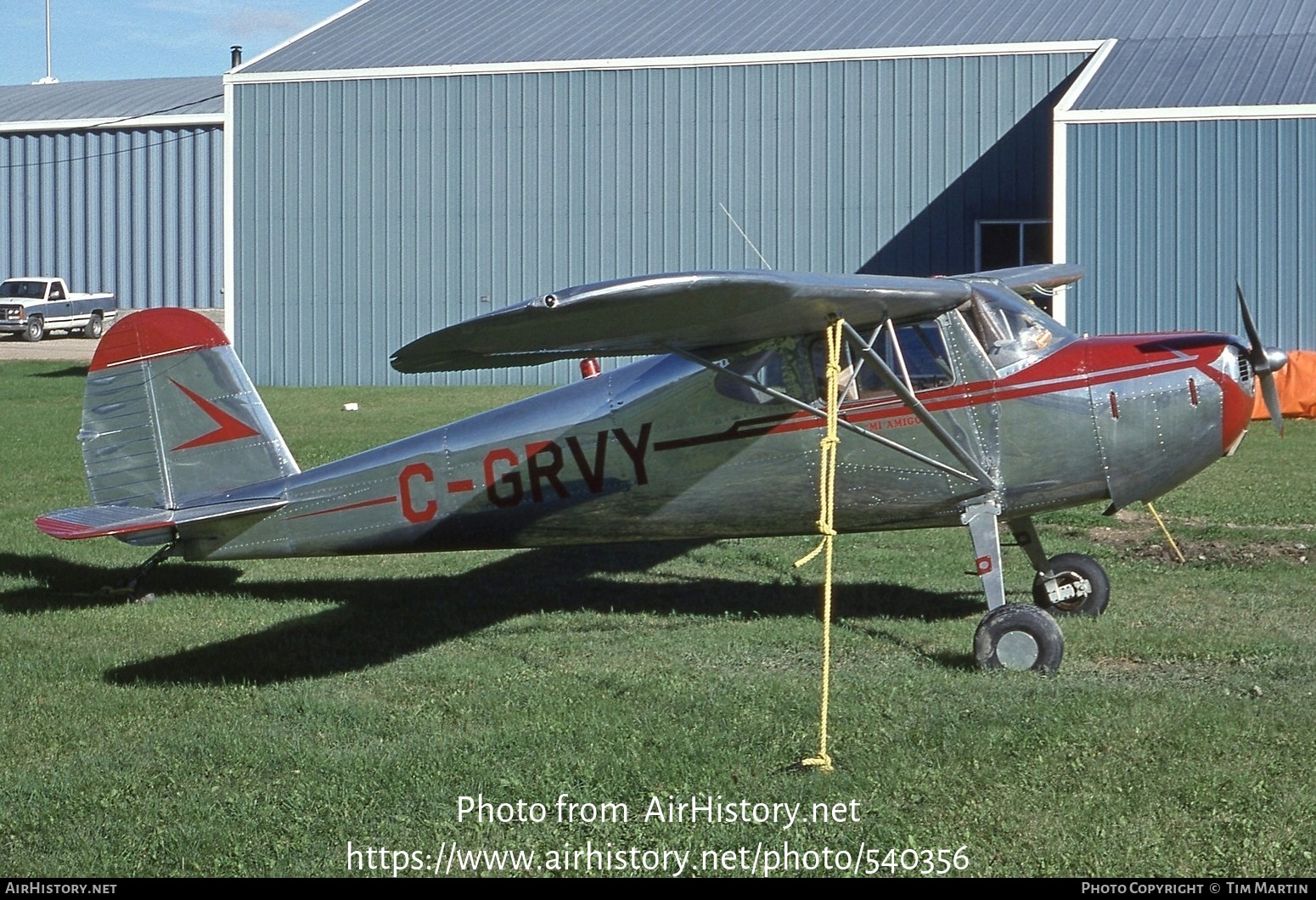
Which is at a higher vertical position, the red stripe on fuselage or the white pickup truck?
the white pickup truck

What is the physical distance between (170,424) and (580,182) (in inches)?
777

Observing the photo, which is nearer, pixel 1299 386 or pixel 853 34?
pixel 1299 386

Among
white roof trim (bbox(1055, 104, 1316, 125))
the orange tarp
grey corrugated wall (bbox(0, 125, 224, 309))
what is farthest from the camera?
grey corrugated wall (bbox(0, 125, 224, 309))

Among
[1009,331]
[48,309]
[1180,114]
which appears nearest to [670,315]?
[1009,331]

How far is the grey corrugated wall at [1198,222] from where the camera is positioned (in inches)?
880

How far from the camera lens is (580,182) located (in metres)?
28.6

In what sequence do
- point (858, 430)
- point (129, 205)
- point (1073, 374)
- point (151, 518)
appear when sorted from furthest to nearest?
point (129, 205), point (151, 518), point (858, 430), point (1073, 374)

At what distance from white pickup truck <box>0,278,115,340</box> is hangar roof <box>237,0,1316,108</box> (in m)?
15.3

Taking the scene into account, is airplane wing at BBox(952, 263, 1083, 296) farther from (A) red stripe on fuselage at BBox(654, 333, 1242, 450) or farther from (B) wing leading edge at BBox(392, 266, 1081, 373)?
(A) red stripe on fuselage at BBox(654, 333, 1242, 450)

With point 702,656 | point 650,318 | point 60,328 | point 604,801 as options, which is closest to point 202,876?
point 604,801

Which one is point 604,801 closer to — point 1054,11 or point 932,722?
point 932,722

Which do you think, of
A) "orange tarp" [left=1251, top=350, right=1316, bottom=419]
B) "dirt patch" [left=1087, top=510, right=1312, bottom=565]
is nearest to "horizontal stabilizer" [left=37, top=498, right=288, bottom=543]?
"dirt patch" [left=1087, top=510, right=1312, bottom=565]

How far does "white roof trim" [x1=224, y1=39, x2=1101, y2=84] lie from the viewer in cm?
2625

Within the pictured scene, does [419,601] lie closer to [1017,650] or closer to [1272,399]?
[1017,650]
